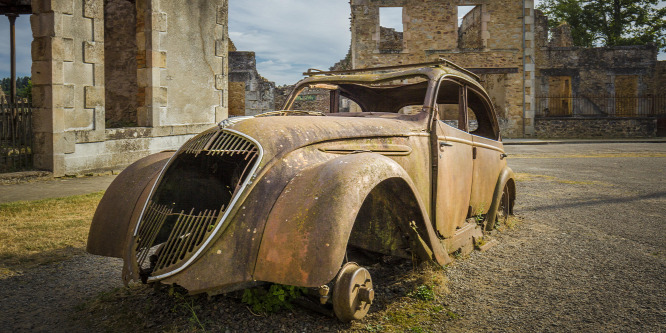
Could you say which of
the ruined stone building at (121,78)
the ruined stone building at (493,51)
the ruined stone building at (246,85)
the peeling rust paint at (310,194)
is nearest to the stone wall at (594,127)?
the ruined stone building at (493,51)

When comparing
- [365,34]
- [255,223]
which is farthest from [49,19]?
[365,34]

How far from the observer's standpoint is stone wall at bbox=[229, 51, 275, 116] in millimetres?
18359

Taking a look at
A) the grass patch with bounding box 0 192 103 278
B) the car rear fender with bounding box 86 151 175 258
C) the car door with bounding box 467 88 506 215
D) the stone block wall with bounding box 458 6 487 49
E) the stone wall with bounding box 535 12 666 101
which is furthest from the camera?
the stone wall with bounding box 535 12 666 101

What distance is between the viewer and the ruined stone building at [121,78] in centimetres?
824

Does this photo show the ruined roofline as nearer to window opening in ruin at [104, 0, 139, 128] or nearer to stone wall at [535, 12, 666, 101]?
window opening in ruin at [104, 0, 139, 128]

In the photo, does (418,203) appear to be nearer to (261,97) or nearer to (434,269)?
(434,269)

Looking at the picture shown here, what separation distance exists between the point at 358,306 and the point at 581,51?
98.9ft

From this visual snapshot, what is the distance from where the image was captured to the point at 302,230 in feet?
7.46

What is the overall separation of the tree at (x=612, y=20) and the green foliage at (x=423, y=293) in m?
36.9

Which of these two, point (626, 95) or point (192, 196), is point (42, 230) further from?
point (626, 95)

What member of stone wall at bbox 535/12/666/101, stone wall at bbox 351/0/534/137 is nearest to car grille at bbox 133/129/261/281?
stone wall at bbox 351/0/534/137

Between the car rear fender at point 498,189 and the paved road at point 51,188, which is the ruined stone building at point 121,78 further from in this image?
the car rear fender at point 498,189

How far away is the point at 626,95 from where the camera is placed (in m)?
29.1

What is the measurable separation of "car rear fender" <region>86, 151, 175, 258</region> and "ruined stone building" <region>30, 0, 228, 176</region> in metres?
5.98
